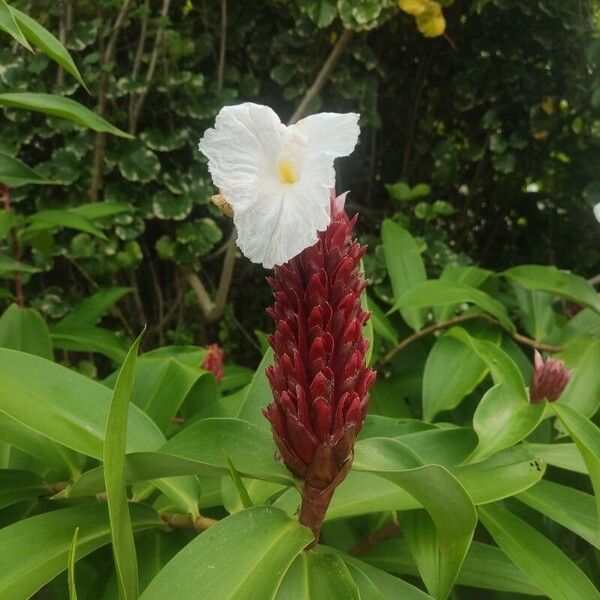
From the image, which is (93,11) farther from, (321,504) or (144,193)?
(321,504)

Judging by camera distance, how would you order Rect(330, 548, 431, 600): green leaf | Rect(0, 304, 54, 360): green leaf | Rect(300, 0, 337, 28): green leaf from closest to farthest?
Rect(330, 548, 431, 600): green leaf < Rect(0, 304, 54, 360): green leaf < Rect(300, 0, 337, 28): green leaf

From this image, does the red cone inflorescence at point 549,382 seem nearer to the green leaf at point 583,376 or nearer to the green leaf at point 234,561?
the green leaf at point 583,376

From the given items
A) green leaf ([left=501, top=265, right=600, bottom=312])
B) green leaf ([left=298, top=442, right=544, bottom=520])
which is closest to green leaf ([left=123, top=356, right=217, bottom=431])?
green leaf ([left=298, top=442, right=544, bottom=520])

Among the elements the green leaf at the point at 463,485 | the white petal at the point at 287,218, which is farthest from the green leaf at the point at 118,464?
the green leaf at the point at 463,485

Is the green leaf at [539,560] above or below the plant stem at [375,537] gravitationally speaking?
above

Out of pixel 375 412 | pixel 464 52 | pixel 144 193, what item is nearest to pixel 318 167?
pixel 375 412

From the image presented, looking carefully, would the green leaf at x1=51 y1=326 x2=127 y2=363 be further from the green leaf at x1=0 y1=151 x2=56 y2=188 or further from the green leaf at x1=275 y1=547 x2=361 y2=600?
the green leaf at x1=275 y1=547 x2=361 y2=600
